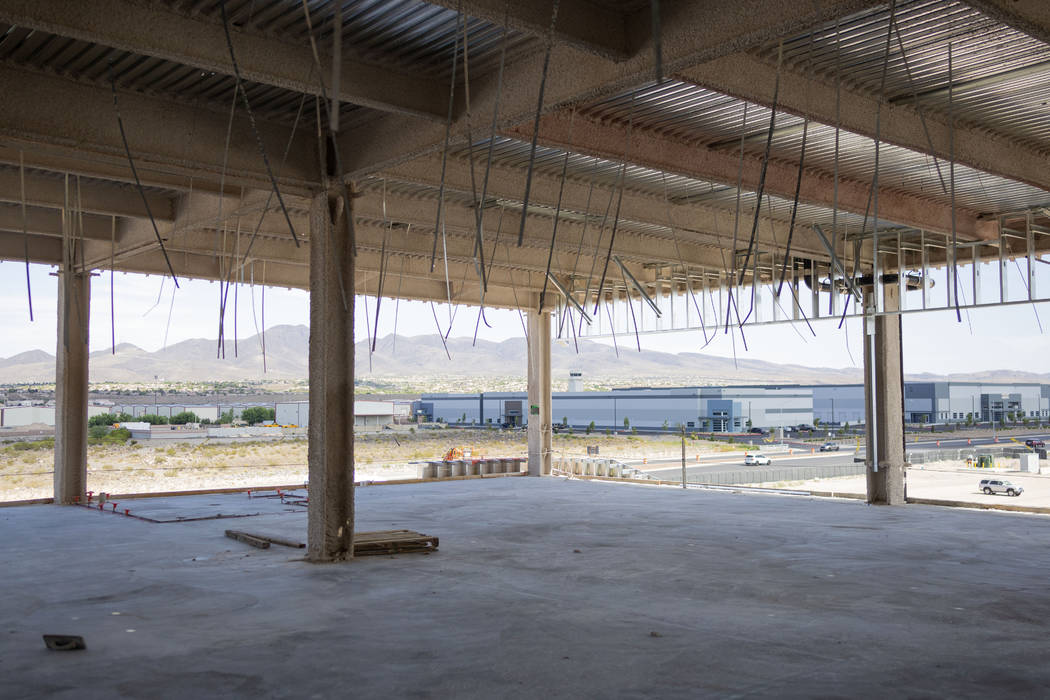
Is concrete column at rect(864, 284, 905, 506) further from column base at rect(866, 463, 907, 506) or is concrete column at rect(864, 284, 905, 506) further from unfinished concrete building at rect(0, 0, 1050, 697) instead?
unfinished concrete building at rect(0, 0, 1050, 697)

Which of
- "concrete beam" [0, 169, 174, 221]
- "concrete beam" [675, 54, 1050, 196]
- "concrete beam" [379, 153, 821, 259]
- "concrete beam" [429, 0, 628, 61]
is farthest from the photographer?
"concrete beam" [0, 169, 174, 221]

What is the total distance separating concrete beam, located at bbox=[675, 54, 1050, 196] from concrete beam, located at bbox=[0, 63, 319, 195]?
6.00 meters

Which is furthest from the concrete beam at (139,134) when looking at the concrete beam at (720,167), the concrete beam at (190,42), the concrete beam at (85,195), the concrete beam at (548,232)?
the concrete beam at (720,167)

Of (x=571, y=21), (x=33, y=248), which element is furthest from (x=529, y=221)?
(x=33, y=248)

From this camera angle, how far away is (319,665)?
26.2ft

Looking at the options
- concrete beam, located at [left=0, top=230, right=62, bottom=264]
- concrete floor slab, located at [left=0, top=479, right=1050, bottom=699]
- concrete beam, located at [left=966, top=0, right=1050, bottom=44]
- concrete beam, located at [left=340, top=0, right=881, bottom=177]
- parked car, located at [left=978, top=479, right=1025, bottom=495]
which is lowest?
parked car, located at [left=978, top=479, right=1025, bottom=495]

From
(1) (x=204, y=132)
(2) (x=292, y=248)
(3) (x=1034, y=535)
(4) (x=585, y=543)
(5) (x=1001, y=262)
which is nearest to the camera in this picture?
(1) (x=204, y=132)

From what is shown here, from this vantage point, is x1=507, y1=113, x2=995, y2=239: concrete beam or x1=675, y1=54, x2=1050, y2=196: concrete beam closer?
x1=675, y1=54, x2=1050, y2=196: concrete beam

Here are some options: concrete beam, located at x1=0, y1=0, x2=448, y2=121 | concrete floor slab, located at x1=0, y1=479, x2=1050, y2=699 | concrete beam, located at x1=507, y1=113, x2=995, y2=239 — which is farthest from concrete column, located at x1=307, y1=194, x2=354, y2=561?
concrete beam, located at x1=507, y1=113, x2=995, y2=239

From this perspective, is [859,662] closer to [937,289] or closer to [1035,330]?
[1035,330]

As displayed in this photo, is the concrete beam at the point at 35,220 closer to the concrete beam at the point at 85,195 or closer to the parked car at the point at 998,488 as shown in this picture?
the concrete beam at the point at 85,195

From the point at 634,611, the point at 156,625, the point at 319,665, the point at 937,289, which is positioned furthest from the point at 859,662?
the point at 937,289

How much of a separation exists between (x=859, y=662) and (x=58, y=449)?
72.3ft

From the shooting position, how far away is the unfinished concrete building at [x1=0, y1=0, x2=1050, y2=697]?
25.7ft
